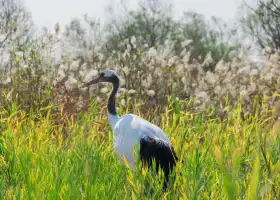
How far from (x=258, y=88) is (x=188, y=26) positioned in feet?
72.3

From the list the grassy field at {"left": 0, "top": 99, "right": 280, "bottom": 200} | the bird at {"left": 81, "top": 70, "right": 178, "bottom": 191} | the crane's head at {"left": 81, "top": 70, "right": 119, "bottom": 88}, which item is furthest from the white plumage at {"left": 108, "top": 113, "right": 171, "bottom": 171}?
the crane's head at {"left": 81, "top": 70, "right": 119, "bottom": 88}

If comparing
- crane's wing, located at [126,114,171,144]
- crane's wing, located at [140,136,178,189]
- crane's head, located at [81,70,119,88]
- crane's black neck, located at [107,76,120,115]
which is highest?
crane's head, located at [81,70,119,88]

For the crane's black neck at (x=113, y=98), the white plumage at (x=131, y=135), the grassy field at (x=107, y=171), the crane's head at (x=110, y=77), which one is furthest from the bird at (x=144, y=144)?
the crane's head at (x=110, y=77)

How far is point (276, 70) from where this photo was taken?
669 cm

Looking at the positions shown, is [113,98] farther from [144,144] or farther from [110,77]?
[144,144]

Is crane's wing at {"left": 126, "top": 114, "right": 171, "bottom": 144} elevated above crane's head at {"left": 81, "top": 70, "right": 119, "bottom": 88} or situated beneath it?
situated beneath

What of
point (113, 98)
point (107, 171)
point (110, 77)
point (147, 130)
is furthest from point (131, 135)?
point (110, 77)

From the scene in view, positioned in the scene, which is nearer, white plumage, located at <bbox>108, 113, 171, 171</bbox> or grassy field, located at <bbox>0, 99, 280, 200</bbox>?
grassy field, located at <bbox>0, 99, 280, 200</bbox>

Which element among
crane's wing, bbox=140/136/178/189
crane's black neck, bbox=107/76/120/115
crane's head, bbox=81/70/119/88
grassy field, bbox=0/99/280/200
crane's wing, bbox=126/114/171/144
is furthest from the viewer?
crane's head, bbox=81/70/119/88

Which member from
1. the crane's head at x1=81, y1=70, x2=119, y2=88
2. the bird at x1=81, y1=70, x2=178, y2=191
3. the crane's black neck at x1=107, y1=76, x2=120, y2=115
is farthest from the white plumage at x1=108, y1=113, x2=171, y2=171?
the crane's head at x1=81, y1=70, x2=119, y2=88

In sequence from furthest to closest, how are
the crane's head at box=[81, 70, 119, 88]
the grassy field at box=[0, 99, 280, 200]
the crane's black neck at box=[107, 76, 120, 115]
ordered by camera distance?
the crane's head at box=[81, 70, 119, 88] → the crane's black neck at box=[107, 76, 120, 115] → the grassy field at box=[0, 99, 280, 200]

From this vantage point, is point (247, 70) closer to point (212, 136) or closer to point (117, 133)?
point (212, 136)

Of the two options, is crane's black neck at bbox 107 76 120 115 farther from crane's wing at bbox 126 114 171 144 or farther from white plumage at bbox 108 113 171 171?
crane's wing at bbox 126 114 171 144

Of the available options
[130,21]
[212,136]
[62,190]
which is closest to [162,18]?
[130,21]
